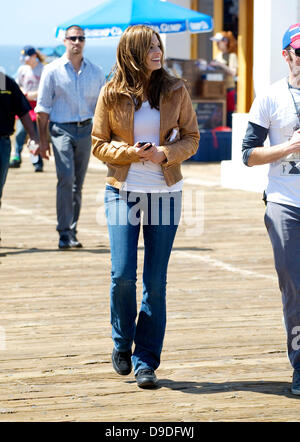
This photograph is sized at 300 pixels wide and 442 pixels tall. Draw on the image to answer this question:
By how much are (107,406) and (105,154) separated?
4.37 ft

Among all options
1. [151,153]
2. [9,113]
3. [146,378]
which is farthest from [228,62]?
[146,378]

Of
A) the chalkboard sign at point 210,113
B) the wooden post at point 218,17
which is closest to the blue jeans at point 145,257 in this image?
the chalkboard sign at point 210,113

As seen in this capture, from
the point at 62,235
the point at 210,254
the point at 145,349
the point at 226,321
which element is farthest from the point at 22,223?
the point at 145,349

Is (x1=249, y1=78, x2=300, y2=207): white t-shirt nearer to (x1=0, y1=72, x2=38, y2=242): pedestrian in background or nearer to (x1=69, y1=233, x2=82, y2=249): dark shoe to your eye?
(x1=0, y1=72, x2=38, y2=242): pedestrian in background

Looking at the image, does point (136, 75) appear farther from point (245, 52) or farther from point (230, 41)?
point (230, 41)

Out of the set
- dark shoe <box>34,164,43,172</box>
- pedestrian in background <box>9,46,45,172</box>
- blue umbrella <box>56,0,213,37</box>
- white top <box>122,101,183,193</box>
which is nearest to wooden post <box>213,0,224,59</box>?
pedestrian in background <box>9,46,45,172</box>

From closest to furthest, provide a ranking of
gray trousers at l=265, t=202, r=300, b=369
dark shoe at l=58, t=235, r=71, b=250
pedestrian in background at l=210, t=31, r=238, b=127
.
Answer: gray trousers at l=265, t=202, r=300, b=369
dark shoe at l=58, t=235, r=71, b=250
pedestrian in background at l=210, t=31, r=238, b=127

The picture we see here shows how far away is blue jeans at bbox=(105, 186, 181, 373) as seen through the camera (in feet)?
18.2

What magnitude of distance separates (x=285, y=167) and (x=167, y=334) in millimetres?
1894

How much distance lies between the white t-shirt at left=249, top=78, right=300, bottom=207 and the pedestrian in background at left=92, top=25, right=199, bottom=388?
1.62 ft

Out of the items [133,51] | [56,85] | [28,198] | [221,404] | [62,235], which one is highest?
[133,51]

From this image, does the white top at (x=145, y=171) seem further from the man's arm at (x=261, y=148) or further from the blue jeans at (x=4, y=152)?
the blue jeans at (x=4, y=152)

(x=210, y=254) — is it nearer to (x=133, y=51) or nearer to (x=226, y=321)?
(x=226, y=321)

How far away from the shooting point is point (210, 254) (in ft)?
33.0
